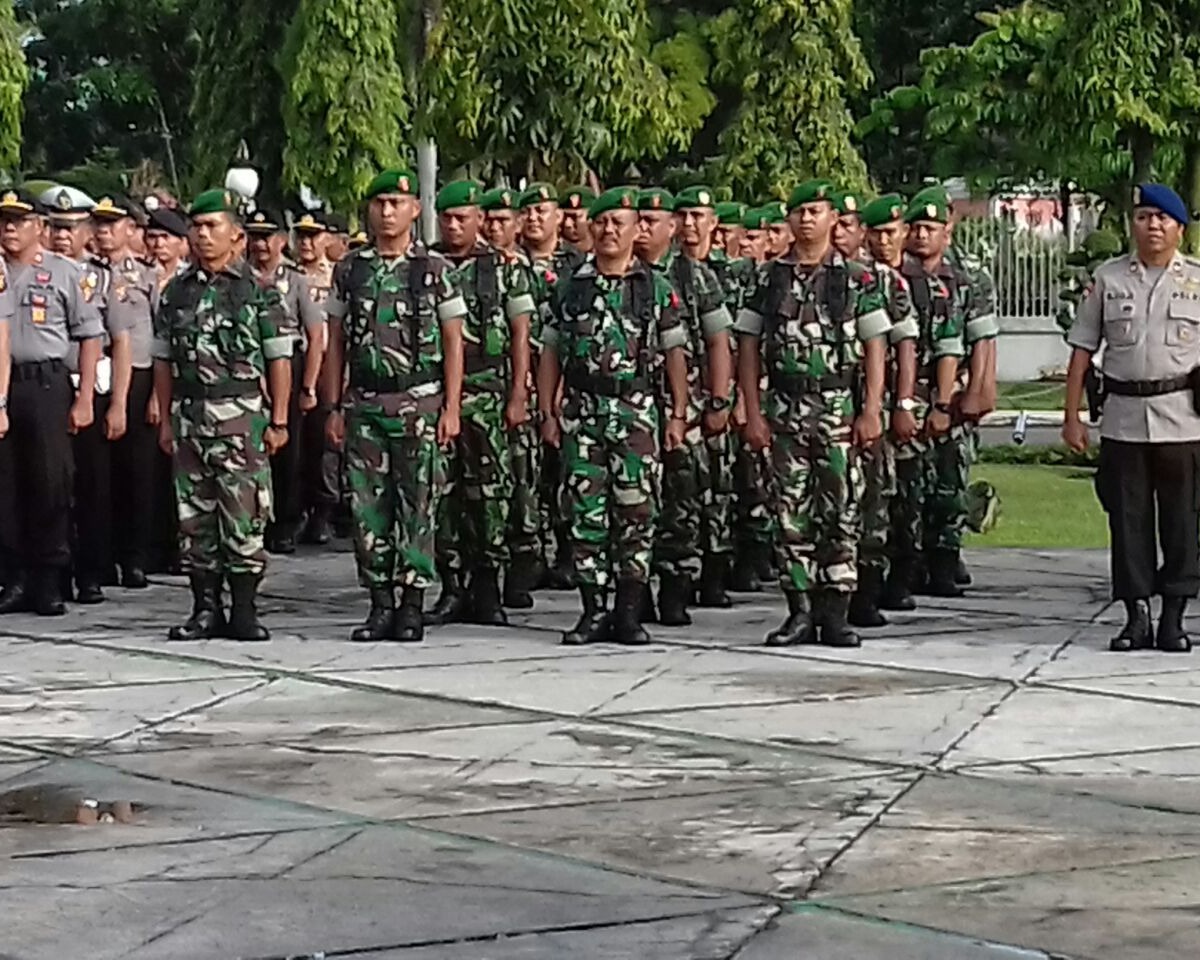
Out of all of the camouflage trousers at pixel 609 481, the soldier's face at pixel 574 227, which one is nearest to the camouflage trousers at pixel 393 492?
the camouflage trousers at pixel 609 481

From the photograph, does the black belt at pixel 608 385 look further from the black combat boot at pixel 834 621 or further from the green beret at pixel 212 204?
the green beret at pixel 212 204

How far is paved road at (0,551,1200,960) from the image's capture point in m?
5.88

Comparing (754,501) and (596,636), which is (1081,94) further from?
(596,636)

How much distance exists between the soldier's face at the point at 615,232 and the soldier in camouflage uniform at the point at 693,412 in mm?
228

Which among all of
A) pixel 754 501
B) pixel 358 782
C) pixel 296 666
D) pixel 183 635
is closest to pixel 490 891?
pixel 358 782

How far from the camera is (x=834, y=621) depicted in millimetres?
10367

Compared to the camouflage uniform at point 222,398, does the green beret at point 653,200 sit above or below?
above

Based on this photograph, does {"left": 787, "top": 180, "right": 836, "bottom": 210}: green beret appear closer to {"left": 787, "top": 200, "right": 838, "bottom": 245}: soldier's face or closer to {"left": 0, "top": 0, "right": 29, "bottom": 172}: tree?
{"left": 787, "top": 200, "right": 838, "bottom": 245}: soldier's face

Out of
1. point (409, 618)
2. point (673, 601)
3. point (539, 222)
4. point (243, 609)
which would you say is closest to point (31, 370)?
point (243, 609)

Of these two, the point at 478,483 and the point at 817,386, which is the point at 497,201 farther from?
the point at 817,386

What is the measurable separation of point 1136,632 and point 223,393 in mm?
4056

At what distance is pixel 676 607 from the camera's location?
438 inches

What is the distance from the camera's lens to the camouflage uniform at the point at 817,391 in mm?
10094

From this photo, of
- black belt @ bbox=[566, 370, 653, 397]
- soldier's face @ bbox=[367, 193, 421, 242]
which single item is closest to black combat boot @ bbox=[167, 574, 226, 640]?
soldier's face @ bbox=[367, 193, 421, 242]
